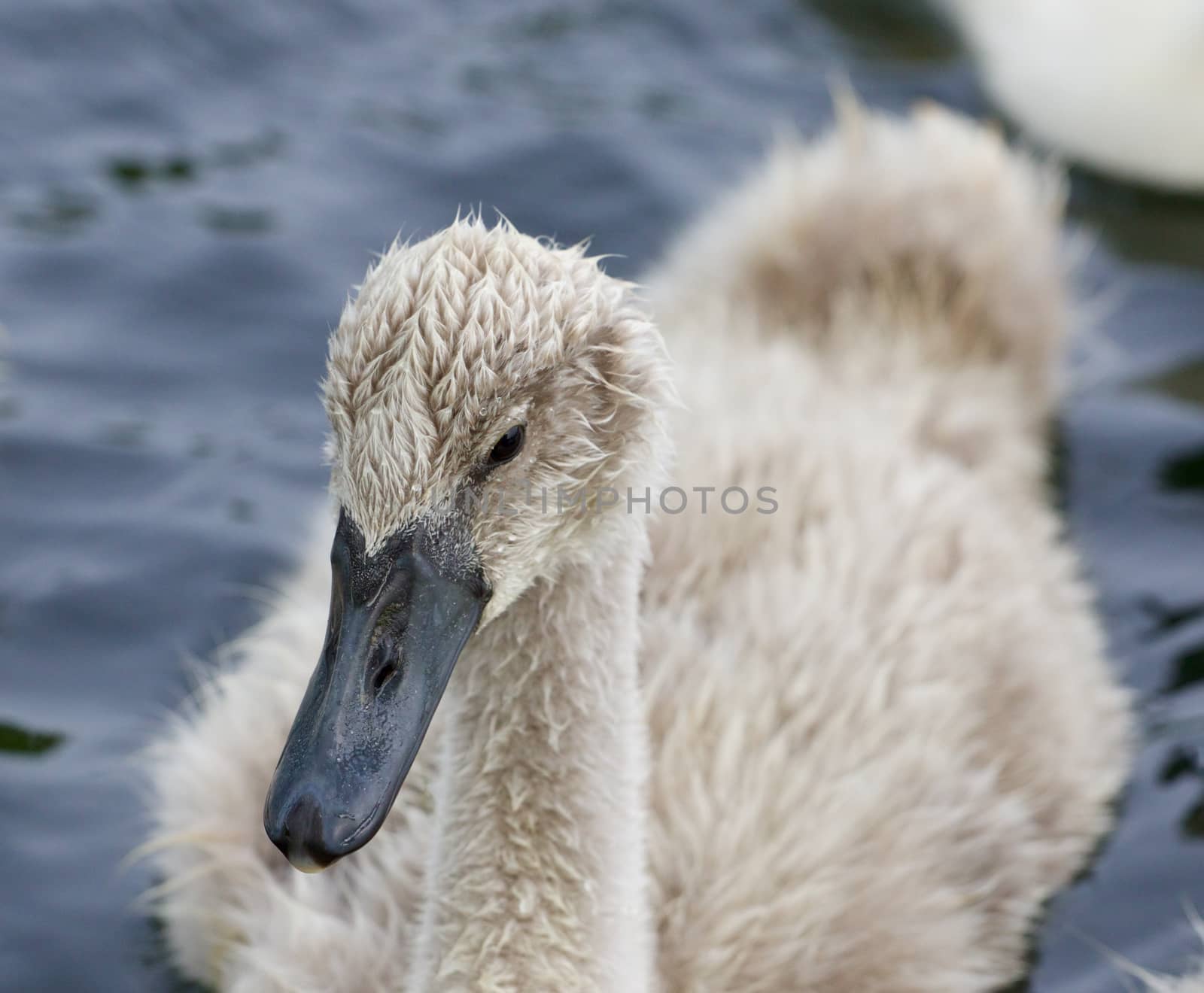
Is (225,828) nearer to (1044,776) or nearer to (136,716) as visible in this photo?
(136,716)

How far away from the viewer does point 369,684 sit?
2.54 meters

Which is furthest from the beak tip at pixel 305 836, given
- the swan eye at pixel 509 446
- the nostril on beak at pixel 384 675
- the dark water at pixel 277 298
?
the dark water at pixel 277 298

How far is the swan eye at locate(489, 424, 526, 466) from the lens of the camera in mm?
2613

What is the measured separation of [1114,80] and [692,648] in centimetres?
372

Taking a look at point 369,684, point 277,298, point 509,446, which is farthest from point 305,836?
point 277,298

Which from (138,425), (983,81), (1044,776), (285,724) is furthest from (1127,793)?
(983,81)

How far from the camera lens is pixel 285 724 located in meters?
3.56

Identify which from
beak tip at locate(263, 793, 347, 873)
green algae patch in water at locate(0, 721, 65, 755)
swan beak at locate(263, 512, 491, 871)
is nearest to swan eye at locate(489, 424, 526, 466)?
swan beak at locate(263, 512, 491, 871)

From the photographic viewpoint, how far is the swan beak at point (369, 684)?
8.06 ft

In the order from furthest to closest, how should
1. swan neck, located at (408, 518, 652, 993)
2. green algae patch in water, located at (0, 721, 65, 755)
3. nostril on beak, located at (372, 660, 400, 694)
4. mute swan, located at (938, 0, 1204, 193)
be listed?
mute swan, located at (938, 0, 1204, 193) < green algae patch in water, located at (0, 721, 65, 755) < swan neck, located at (408, 518, 652, 993) < nostril on beak, located at (372, 660, 400, 694)

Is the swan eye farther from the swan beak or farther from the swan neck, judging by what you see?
the swan neck

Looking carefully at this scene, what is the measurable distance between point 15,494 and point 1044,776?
309 cm

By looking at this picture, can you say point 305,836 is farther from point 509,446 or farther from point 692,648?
point 692,648

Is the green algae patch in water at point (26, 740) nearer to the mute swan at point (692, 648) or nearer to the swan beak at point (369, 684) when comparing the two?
the mute swan at point (692, 648)
